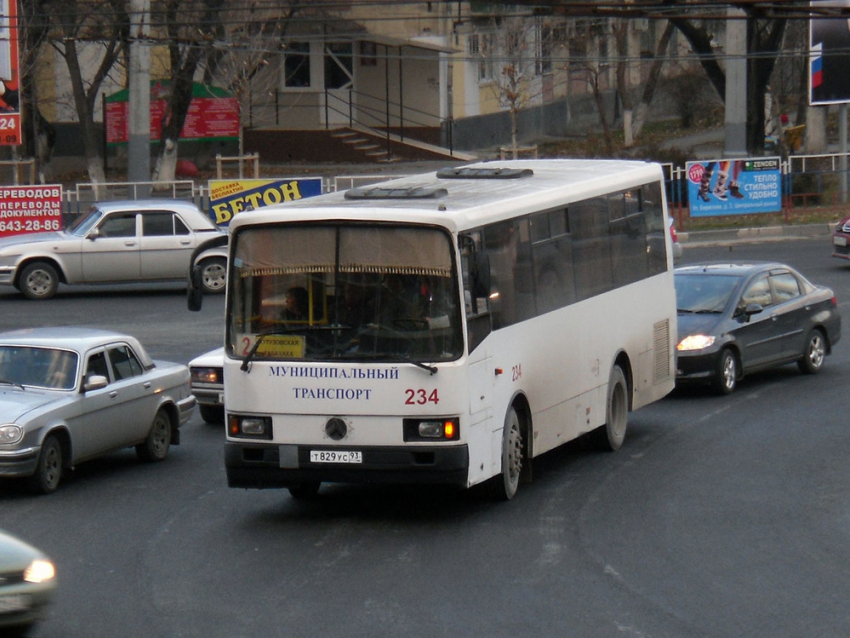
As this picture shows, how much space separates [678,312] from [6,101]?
67.1 ft

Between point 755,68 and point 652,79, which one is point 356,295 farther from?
point 652,79

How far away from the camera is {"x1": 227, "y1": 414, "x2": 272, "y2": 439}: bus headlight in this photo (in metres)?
10.5

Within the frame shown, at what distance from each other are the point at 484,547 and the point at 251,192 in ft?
71.3

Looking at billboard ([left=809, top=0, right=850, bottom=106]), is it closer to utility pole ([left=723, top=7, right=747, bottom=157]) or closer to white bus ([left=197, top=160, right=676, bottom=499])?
utility pole ([left=723, top=7, right=747, bottom=157])

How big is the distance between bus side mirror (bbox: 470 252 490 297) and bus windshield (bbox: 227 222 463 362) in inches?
7.5

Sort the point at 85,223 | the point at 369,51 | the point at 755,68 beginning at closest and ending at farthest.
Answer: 1. the point at 85,223
2. the point at 755,68
3. the point at 369,51

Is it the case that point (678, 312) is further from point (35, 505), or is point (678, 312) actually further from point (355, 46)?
point (355, 46)

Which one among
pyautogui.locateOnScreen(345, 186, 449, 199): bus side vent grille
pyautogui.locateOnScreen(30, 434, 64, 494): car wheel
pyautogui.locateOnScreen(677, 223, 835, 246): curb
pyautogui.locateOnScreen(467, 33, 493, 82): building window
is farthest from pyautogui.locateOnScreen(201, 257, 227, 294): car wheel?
pyautogui.locateOnScreen(467, 33, 493, 82): building window

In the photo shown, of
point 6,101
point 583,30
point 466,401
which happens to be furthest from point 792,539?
point 583,30

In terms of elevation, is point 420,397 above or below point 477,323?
below

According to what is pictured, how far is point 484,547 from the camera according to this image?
995 cm

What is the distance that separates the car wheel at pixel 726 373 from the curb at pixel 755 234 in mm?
15166

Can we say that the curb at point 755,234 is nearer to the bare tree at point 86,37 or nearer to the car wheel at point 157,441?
the bare tree at point 86,37

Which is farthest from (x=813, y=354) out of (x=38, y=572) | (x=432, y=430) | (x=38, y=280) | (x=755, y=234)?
(x=755, y=234)
